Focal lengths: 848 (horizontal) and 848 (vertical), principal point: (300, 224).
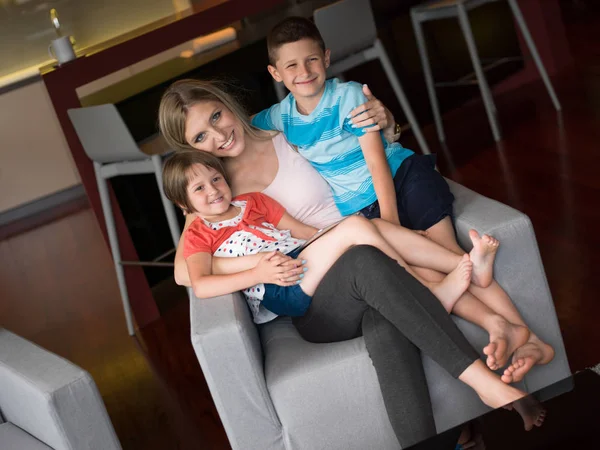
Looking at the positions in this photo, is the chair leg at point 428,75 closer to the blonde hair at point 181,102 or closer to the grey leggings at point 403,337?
the blonde hair at point 181,102

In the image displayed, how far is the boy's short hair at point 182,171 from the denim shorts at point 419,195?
437mm

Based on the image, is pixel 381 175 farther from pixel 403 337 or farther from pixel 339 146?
pixel 403 337

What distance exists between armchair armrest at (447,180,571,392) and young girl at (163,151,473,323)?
105mm

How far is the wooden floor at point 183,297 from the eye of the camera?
2559 mm

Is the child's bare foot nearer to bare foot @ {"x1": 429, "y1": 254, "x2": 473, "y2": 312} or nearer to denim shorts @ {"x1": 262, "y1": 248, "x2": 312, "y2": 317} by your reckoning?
bare foot @ {"x1": 429, "y1": 254, "x2": 473, "y2": 312}

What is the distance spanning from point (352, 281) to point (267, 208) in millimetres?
408

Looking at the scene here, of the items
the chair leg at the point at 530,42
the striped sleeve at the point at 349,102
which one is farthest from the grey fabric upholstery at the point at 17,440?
the chair leg at the point at 530,42

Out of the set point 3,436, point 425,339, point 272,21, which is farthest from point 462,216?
point 272,21

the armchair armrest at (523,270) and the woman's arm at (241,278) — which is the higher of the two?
the woman's arm at (241,278)

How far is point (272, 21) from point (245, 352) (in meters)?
2.12

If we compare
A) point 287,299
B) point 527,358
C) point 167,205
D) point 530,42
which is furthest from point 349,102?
point 530,42

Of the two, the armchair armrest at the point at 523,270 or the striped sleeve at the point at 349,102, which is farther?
the striped sleeve at the point at 349,102

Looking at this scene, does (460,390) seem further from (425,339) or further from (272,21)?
(272,21)

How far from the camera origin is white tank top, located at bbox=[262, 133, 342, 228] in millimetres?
2238
